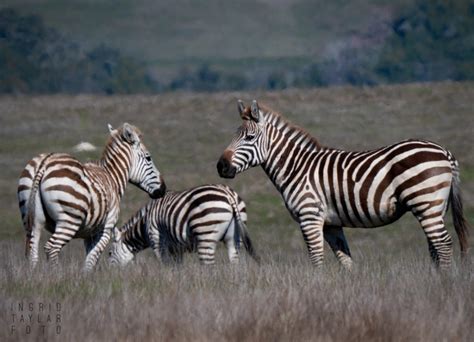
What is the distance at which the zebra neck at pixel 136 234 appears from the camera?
14750 millimetres

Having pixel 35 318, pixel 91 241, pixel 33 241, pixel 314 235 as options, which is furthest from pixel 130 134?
pixel 35 318

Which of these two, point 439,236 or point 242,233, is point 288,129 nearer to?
point 242,233

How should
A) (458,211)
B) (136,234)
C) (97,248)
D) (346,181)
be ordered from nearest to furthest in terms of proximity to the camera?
(458,211), (346,181), (97,248), (136,234)

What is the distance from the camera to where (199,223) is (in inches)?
511

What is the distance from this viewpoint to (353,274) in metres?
9.91

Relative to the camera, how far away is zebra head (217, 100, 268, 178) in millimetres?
12156

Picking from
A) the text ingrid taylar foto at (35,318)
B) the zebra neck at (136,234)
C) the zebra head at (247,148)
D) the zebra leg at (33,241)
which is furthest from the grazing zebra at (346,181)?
the text ingrid taylar foto at (35,318)

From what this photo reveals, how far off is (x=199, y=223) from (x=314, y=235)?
2120mm

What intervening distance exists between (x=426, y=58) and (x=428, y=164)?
361ft

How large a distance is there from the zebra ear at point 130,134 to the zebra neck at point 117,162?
102mm

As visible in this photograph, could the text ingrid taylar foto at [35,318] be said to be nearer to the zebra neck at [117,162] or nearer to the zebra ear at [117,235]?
the zebra neck at [117,162]

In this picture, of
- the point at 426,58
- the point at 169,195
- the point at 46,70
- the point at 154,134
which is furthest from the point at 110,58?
the point at 169,195

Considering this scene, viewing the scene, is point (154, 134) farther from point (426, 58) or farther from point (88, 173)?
point (426, 58)

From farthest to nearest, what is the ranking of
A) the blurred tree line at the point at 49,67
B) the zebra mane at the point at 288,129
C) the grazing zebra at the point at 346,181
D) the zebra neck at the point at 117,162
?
the blurred tree line at the point at 49,67 → the zebra neck at the point at 117,162 → the zebra mane at the point at 288,129 → the grazing zebra at the point at 346,181
